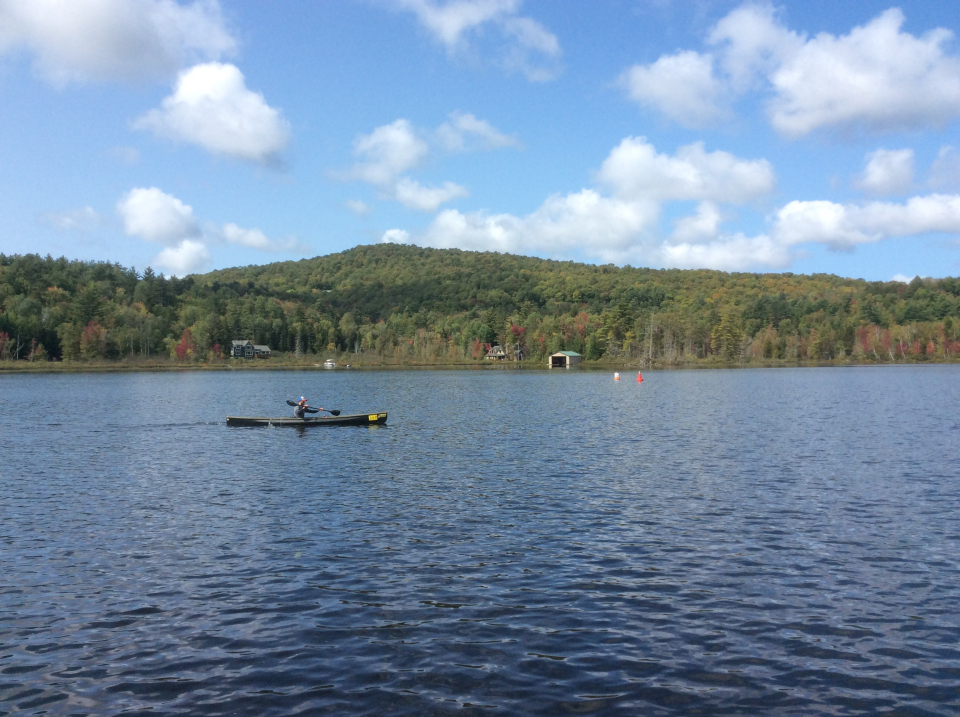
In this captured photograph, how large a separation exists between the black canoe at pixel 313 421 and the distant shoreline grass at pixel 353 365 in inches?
4724

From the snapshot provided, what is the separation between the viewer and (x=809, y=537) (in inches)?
789

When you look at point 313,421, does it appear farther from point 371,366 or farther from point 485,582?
point 371,366

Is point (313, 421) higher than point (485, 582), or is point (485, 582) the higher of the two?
point (313, 421)

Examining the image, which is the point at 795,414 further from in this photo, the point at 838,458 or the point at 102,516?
the point at 102,516

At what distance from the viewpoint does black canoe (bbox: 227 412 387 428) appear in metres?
49.1

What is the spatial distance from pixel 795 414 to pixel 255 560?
1881 inches

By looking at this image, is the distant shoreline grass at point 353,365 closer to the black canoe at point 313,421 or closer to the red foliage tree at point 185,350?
the red foliage tree at point 185,350

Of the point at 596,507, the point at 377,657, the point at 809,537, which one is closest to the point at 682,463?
the point at 596,507

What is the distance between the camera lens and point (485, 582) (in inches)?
653

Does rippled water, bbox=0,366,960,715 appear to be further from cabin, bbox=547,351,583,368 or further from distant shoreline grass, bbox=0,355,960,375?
cabin, bbox=547,351,583,368

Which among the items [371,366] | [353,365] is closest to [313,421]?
[371,366]

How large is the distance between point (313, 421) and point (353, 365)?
146m

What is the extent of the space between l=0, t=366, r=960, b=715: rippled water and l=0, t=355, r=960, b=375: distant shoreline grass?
453 ft

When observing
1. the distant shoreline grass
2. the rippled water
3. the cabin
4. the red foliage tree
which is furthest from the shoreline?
the rippled water
